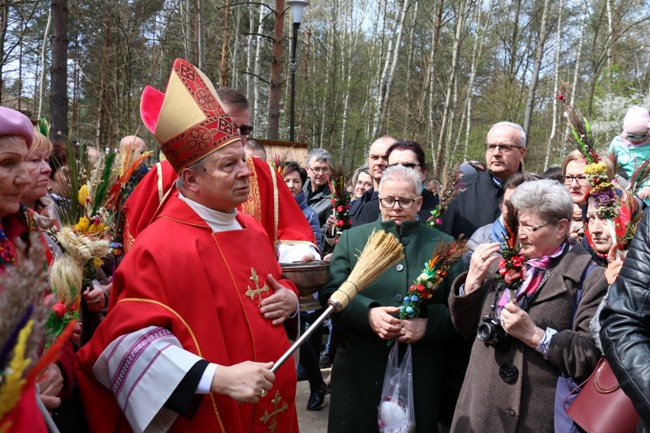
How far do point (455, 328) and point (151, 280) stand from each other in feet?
6.01

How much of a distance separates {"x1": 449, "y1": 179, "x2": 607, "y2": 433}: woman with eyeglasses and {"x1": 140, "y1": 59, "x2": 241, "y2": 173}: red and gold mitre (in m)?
1.50

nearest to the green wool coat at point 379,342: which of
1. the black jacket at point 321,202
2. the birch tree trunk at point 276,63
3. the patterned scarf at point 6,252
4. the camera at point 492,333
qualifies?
the camera at point 492,333

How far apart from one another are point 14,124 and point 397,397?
2.48m

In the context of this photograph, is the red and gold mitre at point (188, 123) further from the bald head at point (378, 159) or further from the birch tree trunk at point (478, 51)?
the birch tree trunk at point (478, 51)

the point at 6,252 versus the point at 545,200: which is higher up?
the point at 545,200

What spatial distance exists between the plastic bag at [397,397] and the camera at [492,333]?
1.96ft

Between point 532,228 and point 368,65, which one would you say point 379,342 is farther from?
point 368,65

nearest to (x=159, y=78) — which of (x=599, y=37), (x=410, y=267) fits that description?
(x=599, y=37)

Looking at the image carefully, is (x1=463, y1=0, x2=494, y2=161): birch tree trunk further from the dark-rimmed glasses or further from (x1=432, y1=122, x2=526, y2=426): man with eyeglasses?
the dark-rimmed glasses

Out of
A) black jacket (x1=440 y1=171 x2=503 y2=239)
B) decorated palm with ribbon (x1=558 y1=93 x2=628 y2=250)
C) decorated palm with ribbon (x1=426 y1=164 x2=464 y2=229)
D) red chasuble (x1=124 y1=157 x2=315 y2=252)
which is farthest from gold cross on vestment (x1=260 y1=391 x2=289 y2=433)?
black jacket (x1=440 y1=171 x2=503 y2=239)

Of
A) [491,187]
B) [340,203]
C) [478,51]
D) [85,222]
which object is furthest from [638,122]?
[478,51]

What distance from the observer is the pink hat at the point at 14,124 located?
6.35 ft

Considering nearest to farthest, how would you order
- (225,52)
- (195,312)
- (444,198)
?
1. (195,312)
2. (444,198)
3. (225,52)

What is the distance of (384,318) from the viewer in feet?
10.9
